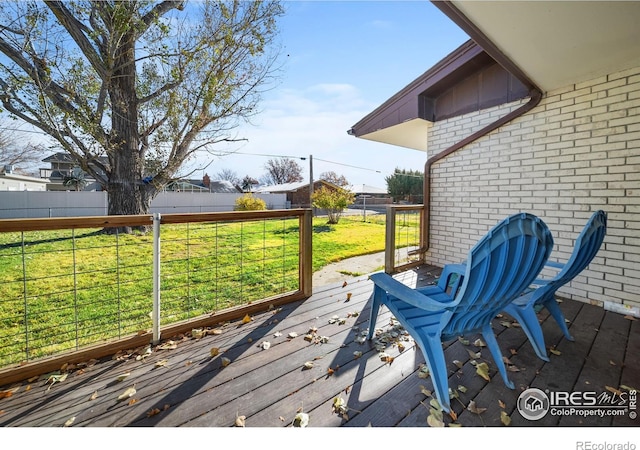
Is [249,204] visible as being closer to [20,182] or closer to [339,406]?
[339,406]

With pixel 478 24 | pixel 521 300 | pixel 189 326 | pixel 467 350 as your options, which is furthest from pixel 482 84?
pixel 189 326

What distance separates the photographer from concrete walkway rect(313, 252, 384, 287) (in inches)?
167

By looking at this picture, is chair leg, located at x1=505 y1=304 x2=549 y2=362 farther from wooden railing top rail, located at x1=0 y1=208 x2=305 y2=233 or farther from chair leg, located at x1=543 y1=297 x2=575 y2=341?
wooden railing top rail, located at x1=0 y1=208 x2=305 y2=233

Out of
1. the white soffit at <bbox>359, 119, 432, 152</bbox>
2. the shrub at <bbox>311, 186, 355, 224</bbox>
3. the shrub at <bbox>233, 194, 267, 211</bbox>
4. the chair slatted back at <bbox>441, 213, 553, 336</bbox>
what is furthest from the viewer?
the shrub at <bbox>233, 194, 267, 211</bbox>

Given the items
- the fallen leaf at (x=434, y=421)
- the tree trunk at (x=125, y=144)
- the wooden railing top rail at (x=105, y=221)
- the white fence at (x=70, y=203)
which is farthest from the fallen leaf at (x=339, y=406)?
the white fence at (x=70, y=203)

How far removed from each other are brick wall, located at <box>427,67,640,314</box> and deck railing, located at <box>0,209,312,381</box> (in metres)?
2.79

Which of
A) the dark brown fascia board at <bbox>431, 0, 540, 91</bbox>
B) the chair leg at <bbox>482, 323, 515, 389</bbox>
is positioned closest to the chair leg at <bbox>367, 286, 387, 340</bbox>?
the chair leg at <bbox>482, 323, 515, 389</bbox>

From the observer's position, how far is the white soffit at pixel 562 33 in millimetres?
2045

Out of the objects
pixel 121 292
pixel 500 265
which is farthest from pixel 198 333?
pixel 500 265

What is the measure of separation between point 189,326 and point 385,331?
1.74 m

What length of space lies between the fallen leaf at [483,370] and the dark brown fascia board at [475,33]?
102 inches

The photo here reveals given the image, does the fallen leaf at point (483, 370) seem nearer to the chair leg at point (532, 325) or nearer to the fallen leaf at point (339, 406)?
the chair leg at point (532, 325)
